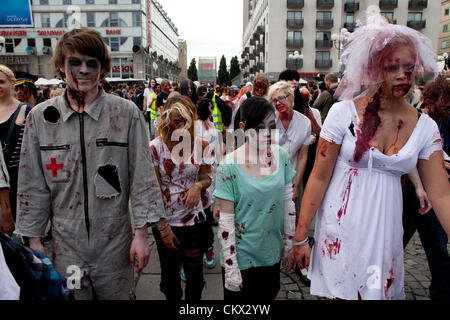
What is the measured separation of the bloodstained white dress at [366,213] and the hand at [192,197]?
1067 millimetres

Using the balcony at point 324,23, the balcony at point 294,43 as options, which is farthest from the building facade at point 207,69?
the balcony at point 324,23

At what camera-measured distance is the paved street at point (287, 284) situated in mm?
2986

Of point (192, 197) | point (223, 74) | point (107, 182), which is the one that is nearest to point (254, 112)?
point (192, 197)

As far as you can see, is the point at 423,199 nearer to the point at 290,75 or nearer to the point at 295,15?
the point at 290,75

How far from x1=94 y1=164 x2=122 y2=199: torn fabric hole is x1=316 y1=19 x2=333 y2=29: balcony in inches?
1881

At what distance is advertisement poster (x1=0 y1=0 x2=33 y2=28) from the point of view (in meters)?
9.82

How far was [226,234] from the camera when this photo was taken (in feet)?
6.24

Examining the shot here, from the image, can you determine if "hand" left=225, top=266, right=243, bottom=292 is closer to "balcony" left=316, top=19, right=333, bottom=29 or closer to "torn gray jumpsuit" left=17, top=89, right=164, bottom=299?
"torn gray jumpsuit" left=17, top=89, right=164, bottom=299

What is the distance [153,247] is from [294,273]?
180 centimetres

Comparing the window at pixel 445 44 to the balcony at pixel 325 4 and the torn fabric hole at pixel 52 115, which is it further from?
the torn fabric hole at pixel 52 115

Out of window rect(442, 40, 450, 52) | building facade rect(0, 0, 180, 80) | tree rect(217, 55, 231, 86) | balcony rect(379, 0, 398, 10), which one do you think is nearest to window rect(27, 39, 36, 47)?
building facade rect(0, 0, 180, 80)

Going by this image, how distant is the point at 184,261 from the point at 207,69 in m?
42.2

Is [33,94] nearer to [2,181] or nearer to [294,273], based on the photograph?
[2,181]
